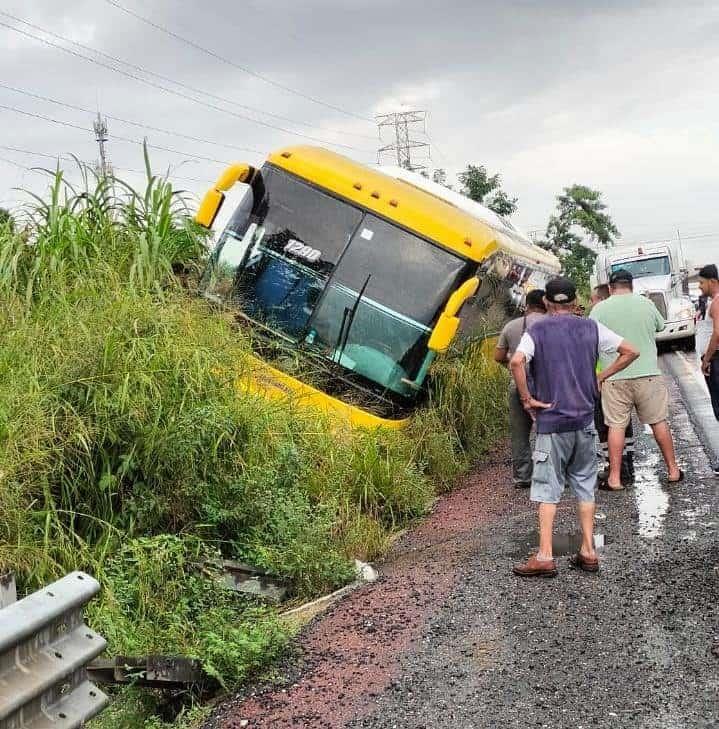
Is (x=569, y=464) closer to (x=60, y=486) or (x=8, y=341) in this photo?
(x=60, y=486)

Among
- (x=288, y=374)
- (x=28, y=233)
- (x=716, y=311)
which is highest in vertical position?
(x=28, y=233)

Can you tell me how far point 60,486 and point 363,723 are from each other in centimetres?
242

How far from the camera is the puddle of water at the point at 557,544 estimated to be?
625cm

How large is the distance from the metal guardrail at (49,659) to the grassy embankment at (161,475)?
1606 mm

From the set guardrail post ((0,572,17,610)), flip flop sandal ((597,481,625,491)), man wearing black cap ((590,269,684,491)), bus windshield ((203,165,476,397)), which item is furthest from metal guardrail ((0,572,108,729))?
man wearing black cap ((590,269,684,491))

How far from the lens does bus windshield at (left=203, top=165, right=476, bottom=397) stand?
8.66 meters

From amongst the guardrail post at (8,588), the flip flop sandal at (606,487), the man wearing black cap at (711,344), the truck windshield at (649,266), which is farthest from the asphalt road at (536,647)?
the truck windshield at (649,266)

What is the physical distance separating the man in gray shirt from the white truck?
1541cm

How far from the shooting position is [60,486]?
Result: 213 inches

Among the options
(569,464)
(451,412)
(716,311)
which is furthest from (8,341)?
(716,311)

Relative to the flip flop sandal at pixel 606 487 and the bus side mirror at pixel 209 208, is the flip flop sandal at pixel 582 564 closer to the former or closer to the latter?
the flip flop sandal at pixel 606 487

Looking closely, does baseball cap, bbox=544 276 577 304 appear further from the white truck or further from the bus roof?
the white truck

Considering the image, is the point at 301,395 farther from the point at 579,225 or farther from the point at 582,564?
the point at 579,225

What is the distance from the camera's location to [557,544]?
6.45 metres
